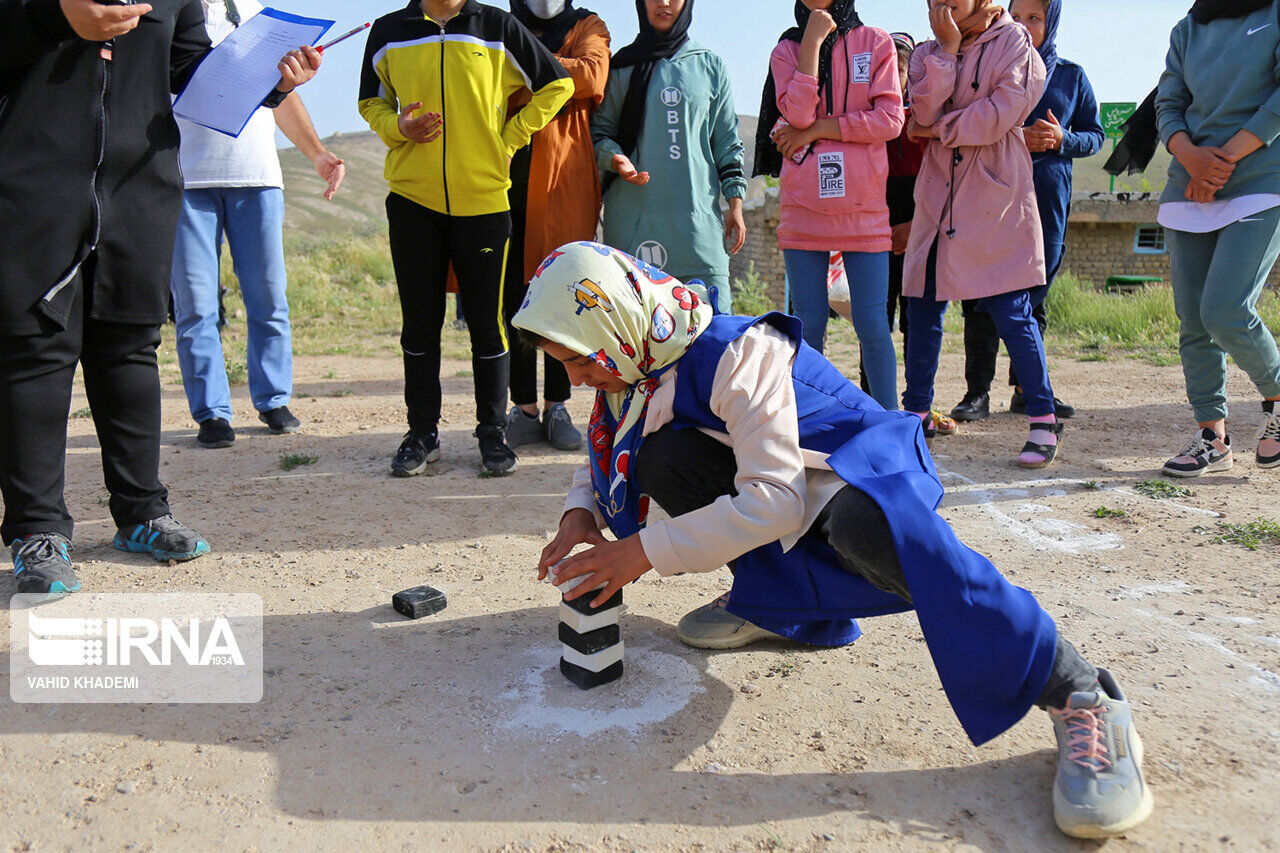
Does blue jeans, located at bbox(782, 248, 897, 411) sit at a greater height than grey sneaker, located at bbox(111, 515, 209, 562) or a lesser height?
greater

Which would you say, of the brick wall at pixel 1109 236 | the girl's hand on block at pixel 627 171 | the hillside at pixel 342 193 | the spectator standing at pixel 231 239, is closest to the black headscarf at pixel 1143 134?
the girl's hand on block at pixel 627 171

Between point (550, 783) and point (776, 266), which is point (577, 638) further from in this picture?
point (776, 266)

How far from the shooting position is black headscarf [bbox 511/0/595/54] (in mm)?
4711

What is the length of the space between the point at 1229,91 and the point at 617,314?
320 centimetres

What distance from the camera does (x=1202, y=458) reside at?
165 inches

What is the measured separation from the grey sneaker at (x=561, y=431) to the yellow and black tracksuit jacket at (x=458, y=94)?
1.11 m

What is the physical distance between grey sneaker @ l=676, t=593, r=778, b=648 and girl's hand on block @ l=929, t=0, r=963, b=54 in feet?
10.4

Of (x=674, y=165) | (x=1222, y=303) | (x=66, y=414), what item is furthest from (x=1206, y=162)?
(x=66, y=414)

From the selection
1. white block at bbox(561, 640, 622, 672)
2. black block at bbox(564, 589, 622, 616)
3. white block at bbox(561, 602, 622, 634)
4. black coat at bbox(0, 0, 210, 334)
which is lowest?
white block at bbox(561, 640, 622, 672)

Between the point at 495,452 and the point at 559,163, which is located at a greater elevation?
the point at 559,163

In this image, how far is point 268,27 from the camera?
3494 millimetres

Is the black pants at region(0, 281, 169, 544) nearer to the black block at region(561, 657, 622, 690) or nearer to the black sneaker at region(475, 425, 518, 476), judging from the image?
the black sneaker at region(475, 425, 518, 476)

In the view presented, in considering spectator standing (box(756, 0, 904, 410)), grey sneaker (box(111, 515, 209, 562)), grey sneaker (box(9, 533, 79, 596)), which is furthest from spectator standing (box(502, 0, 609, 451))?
grey sneaker (box(9, 533, 79, 596))

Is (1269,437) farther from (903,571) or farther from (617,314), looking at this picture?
(617,314)
